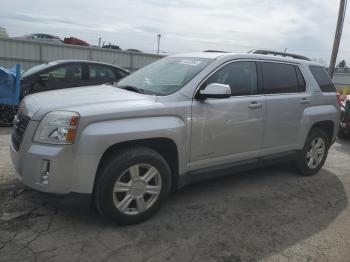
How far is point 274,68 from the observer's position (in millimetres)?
5301

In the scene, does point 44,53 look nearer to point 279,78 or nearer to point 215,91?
point 279,78

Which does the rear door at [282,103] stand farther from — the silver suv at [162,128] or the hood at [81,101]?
the hood at [81,101]

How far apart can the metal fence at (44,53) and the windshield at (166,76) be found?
12.8 metres

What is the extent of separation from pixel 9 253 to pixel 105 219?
99 cm

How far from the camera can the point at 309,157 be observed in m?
6.05

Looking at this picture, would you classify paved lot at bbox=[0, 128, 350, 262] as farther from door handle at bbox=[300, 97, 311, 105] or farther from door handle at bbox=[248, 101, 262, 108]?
door handle at bbox=[300, 97, 311, 105]

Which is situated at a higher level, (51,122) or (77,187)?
(51,122)

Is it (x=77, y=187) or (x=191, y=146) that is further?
(x=191, y=146)

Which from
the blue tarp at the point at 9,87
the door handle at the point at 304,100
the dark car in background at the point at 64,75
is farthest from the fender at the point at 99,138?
the blue tarp at the point at 9,87

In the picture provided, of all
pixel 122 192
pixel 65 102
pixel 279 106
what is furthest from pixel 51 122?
pixel 279 106

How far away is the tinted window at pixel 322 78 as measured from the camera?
5941mm

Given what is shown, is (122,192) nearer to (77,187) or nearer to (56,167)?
(77,187)

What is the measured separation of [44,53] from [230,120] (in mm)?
14475

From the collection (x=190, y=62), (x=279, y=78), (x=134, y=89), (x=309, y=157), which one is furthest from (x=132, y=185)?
(x=309, y=157)
